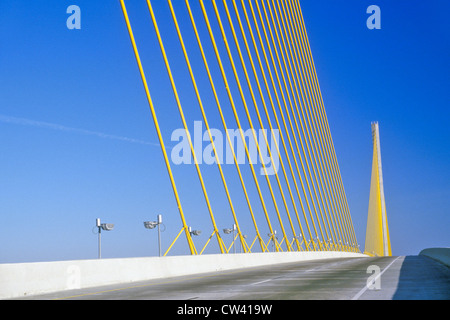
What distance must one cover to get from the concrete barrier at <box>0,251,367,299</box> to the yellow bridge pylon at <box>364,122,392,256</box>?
170 ft

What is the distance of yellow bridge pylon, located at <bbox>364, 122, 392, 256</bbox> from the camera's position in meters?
74.8

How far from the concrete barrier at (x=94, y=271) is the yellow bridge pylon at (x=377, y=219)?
170 feet

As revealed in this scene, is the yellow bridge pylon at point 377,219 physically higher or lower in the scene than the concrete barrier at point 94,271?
higher

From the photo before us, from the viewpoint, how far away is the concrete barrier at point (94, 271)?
13.0 m

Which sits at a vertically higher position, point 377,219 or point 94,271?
point 377,219

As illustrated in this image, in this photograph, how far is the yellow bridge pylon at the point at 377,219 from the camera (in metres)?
74.8

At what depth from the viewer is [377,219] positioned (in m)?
75.9

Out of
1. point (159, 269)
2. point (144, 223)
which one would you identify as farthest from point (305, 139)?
point (159, 269)

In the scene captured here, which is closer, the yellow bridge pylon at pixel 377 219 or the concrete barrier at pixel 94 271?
the concrete barrier at pixel 94 271

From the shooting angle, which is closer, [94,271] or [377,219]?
[94,271]

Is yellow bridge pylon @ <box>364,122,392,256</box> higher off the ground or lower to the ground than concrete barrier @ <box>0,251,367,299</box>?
higher

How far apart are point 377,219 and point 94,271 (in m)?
64.3

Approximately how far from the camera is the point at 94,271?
1614 cm
